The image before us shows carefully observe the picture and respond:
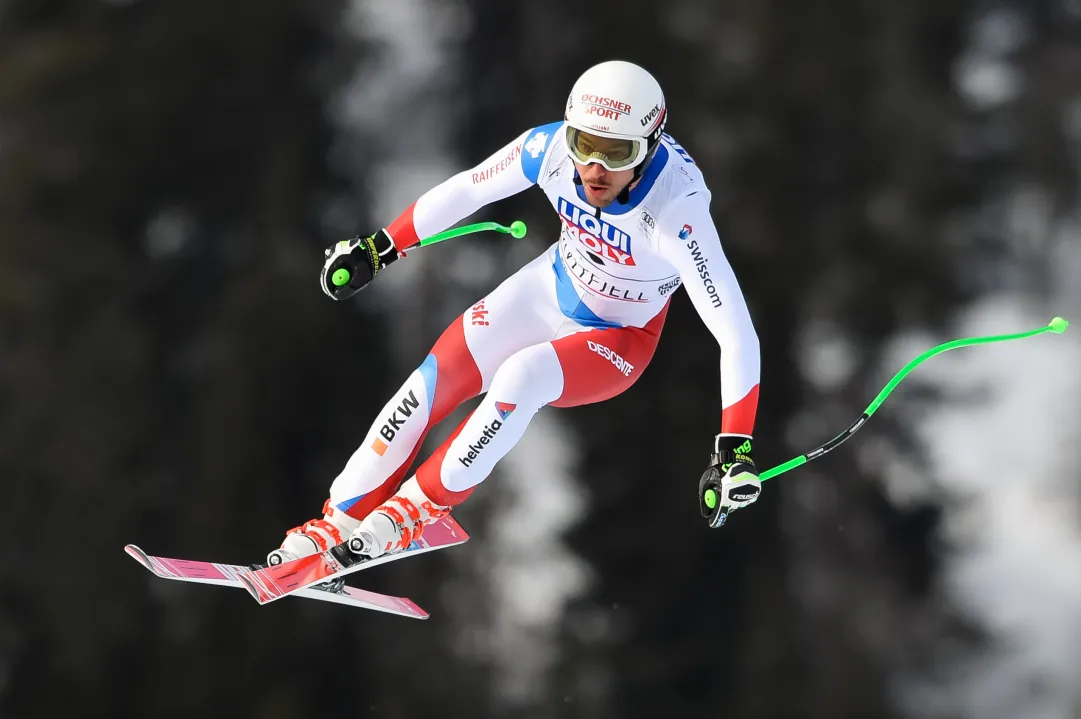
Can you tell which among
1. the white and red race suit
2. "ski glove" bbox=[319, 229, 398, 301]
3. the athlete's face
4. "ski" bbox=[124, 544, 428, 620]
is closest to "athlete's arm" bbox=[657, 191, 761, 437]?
the white and red race suit

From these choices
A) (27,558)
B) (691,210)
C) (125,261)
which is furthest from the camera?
(125,261)

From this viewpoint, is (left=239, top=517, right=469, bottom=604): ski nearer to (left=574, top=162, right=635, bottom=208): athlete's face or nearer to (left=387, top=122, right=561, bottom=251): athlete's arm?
(left=387, top=122, right=561, bottom=251): athlete's arm

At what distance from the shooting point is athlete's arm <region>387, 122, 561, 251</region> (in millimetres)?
6270

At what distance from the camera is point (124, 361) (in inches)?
695

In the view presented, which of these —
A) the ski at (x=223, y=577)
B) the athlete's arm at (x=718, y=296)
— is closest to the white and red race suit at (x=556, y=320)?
the athlete's arm at (x=718, y=296)

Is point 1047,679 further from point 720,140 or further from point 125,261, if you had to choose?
point 125,261

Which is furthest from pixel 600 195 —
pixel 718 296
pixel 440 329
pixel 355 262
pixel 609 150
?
pixel 440 329

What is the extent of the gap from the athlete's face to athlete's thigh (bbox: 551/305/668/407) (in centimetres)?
61

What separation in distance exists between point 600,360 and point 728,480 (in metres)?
0.78

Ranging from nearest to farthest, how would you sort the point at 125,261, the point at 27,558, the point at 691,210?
the point at 691,210
the point at 27,558
the point at 125,261

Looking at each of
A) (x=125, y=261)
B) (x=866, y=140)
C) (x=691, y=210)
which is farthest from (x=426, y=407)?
(x=866, y=140)

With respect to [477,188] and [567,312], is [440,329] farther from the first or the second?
[477,188]

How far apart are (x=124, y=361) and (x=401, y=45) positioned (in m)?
4.97

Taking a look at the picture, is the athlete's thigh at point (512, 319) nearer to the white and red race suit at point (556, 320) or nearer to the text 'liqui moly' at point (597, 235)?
the white and red race suit at point (556, 320)
